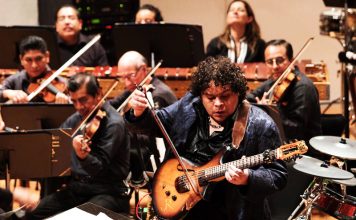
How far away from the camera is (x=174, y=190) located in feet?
11.2

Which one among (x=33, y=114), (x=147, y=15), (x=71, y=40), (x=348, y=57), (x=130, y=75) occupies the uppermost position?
(x=147, y=15)

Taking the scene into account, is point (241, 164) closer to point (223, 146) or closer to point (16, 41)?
point (223, 146)

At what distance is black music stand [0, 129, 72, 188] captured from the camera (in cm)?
406

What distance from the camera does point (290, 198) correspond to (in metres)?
4.30

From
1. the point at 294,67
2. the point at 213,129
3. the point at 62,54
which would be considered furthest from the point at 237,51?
the point at 213,129

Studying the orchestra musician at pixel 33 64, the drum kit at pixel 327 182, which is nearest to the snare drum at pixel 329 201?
the drum kit at pixel 327 182

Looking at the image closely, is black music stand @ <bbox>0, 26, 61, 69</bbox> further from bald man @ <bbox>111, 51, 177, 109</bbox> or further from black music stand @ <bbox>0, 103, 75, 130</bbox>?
black music stand @ <bbox>0, 103, 75, 130</bbox>

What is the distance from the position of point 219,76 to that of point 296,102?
7.37 feet

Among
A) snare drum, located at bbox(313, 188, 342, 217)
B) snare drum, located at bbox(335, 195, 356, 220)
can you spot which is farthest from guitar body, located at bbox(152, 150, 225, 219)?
snare drum, located at bbox(335, 195, 356, 220)

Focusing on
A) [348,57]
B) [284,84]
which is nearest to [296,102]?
[284,84]

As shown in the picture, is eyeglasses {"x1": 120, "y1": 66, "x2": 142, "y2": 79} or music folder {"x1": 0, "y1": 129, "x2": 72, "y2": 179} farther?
eyeglasses {"x1": 120, "y1": 66, "x2": 142, "y2": 79}

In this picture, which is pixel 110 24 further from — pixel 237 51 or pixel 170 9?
pixel 237 51

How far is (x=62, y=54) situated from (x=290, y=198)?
3.43m

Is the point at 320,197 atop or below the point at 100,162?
below
